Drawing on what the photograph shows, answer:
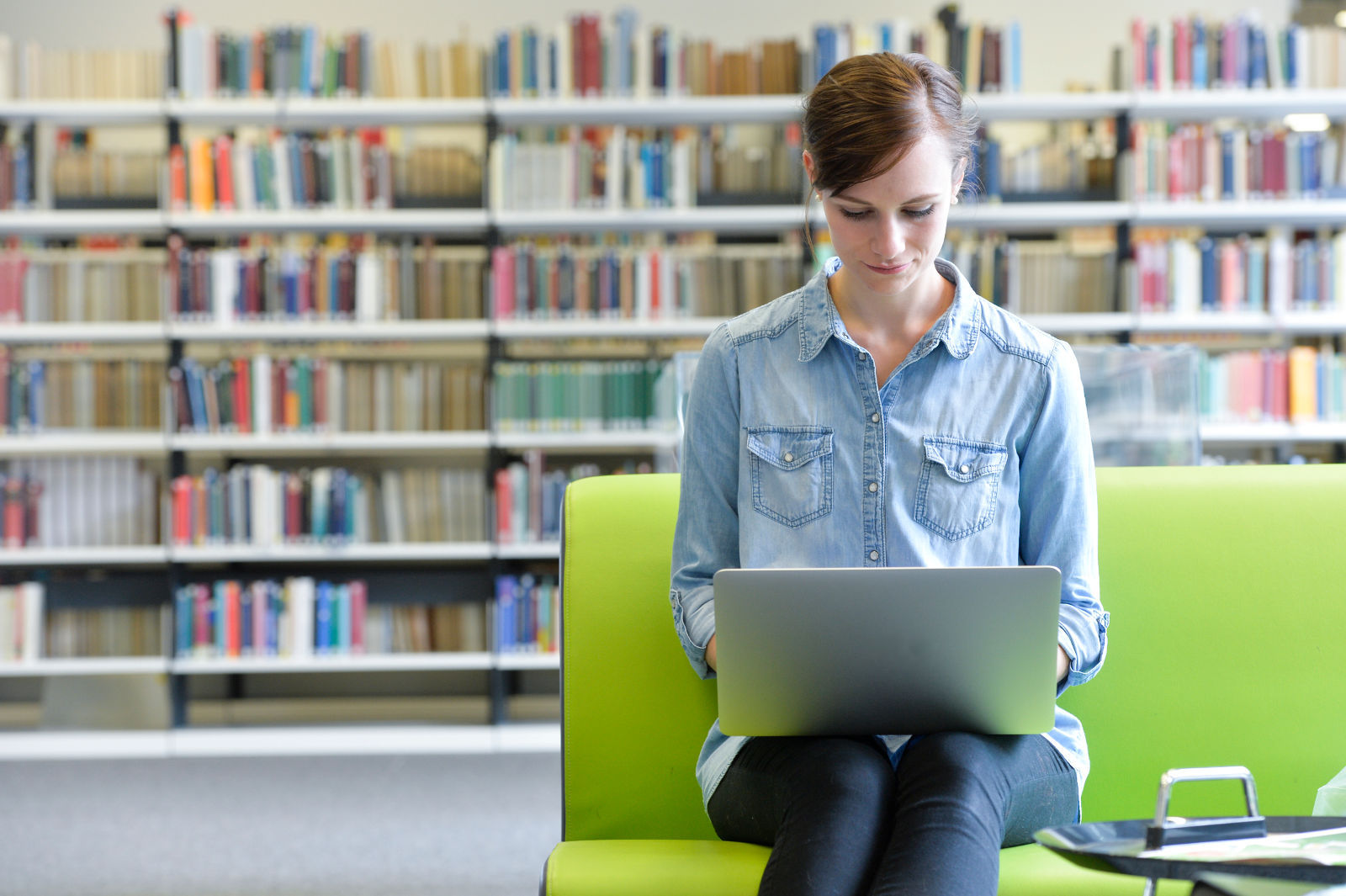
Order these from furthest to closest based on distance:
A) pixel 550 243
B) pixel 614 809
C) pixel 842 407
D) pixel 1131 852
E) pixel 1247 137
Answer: pixel 550 243
pixel 1247 137
pixel 614 809
pixel 842 407
pixel 1131 852

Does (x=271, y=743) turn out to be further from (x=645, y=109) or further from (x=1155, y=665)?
(x=1155, y=665)

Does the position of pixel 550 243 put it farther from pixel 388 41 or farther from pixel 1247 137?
pixel 1247 137

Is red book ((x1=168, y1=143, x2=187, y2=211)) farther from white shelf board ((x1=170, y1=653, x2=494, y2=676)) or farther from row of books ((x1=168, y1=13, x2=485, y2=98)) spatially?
white shelf board ((x1=170, y1=653, x2=494, y2=676))

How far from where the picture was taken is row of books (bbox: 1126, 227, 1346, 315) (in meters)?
3.29

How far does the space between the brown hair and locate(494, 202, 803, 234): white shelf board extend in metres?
2.12

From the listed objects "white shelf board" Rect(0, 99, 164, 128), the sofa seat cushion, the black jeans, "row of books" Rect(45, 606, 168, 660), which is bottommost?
"row of books" Rect(45, 606, 168, 660)

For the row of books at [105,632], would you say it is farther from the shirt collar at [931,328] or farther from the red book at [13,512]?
the shirt collar at [931,328]

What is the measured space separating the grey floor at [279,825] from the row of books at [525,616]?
32 centimetres

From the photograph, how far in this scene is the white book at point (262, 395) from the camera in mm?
3297

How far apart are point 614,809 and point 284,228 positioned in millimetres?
2543

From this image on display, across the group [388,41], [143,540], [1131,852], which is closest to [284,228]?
[388,41]

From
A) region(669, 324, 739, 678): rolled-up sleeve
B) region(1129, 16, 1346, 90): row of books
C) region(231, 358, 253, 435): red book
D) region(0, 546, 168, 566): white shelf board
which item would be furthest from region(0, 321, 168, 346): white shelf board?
region(1129, 16, 1346, 90): row of books

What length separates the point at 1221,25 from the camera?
10.9ft

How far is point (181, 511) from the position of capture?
129 inches
